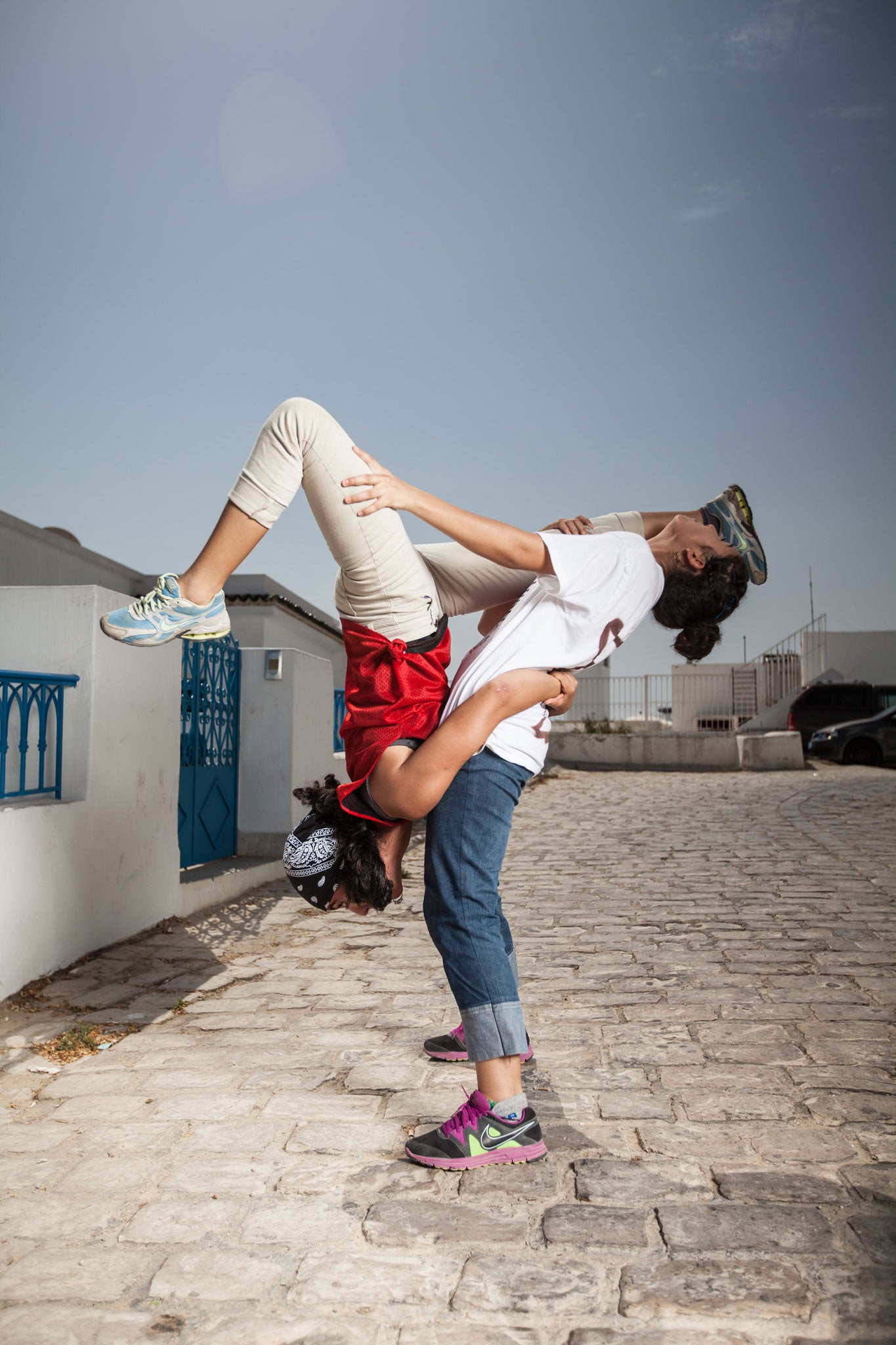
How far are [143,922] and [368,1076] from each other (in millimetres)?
2924

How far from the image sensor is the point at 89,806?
17.3 ft

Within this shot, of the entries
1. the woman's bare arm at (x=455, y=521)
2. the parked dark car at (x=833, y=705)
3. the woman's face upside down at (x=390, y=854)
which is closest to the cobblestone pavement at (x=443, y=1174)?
the woman's face upside down at (x=390, y=854)

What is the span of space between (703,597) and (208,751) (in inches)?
224

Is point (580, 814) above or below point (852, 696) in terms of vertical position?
below

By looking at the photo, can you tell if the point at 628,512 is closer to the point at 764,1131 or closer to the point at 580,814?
the point at 764,1131

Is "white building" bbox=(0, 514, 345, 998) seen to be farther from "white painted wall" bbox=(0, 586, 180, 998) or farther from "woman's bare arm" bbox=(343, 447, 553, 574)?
"woman's bare arm" bbox=(343, 447, 553, 574)

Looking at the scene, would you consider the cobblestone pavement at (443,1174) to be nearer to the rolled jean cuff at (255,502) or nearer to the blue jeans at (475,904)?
the blue jeans at (475,904)

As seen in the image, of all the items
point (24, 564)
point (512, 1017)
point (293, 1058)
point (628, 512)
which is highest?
point (24, 564)

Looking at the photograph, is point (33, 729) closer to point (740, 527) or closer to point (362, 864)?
point (362, 864)

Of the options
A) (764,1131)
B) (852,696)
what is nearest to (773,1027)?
(764,1131)

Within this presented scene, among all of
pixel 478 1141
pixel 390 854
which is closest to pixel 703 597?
pixel 390 854

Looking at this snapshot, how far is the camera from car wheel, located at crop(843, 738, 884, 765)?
20.9 meters

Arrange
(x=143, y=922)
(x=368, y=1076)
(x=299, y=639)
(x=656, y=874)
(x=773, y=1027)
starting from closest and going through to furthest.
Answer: (x=368, y=1076) < (x=773, y=1027) < (x=143, y=922) < (x=656, y=874) < (x=299, y=639)

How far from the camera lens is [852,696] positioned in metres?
23.2
